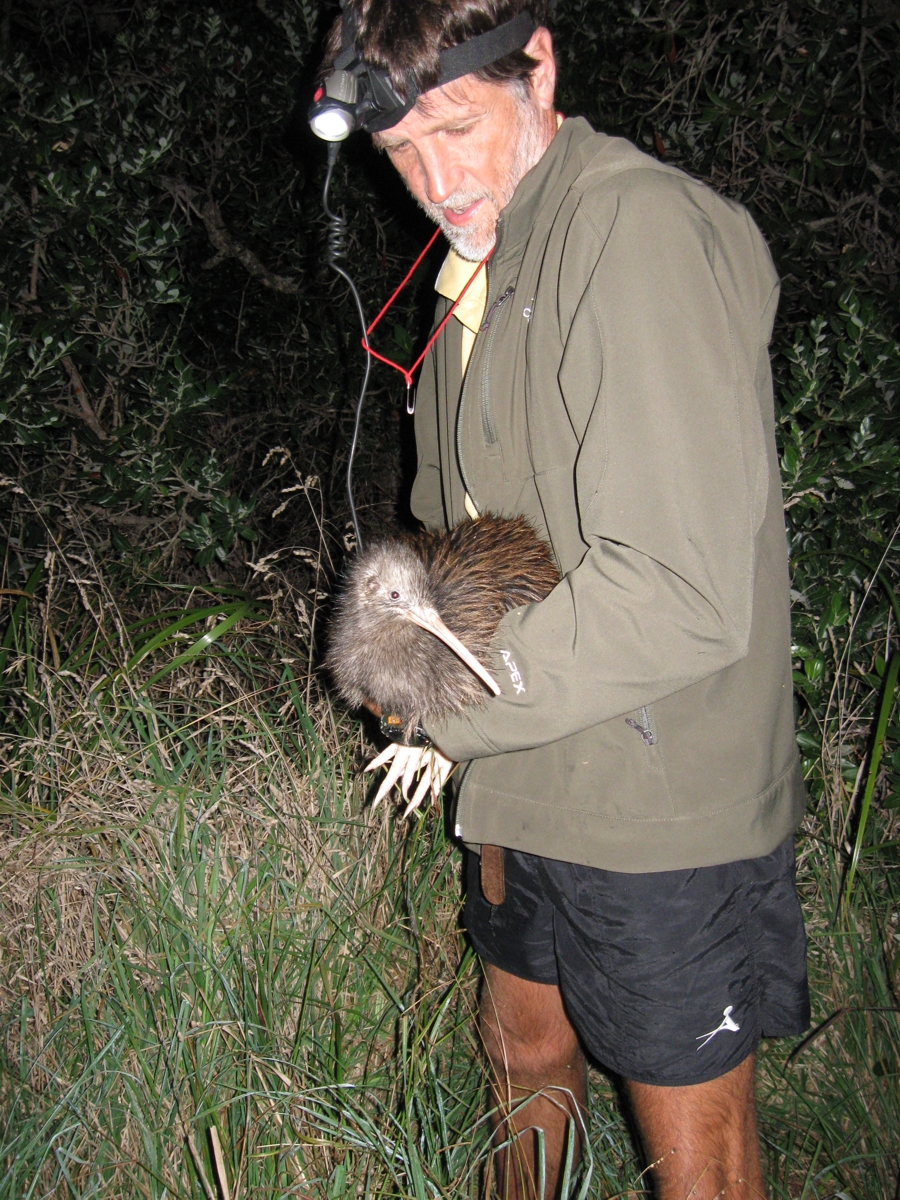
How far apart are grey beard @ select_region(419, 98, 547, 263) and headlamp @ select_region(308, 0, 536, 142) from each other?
4.0 inches

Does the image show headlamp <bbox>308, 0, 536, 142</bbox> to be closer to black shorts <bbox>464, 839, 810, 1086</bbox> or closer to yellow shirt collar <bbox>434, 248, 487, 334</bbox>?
yellow shirt collar <bbox>434, 248, 487, 334</bbox>

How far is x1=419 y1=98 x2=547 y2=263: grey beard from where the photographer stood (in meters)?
1.46

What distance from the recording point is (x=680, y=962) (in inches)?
54.2

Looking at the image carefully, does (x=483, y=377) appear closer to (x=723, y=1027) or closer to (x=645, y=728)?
(x=645, y=728)

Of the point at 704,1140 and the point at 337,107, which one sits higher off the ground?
the point at 337,107

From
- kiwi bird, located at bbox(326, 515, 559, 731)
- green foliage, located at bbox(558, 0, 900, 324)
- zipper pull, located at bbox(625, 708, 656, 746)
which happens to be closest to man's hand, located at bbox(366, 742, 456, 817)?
kiwi bird, located at bbox(326, 515, 559, 731)

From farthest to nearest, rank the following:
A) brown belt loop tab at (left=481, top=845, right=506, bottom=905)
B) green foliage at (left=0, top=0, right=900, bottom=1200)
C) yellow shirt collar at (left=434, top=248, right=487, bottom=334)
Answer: green foliage at (left=0, top=0, right=900, bottom=1200), yellow shirt collar at (left=434, top=248, right=487, bottom=334), brown belt loop tab at (left=481, top=845, right=506, bottom=905)

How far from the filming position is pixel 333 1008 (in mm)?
1952

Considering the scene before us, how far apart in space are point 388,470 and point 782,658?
10.2 ft

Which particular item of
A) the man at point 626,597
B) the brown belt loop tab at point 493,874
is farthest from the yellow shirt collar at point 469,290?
the brown belt loop tab at point 493,874

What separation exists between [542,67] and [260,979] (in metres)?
1.99

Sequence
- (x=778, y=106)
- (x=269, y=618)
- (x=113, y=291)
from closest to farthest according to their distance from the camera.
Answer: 1. (x=269, y=618)
2. (x=778, y=106)
3. (x=113, y=291)

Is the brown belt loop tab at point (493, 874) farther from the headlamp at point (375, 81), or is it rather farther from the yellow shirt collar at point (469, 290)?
the headlamp at point (375, 81)

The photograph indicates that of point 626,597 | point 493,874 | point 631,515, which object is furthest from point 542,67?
point 493,874
